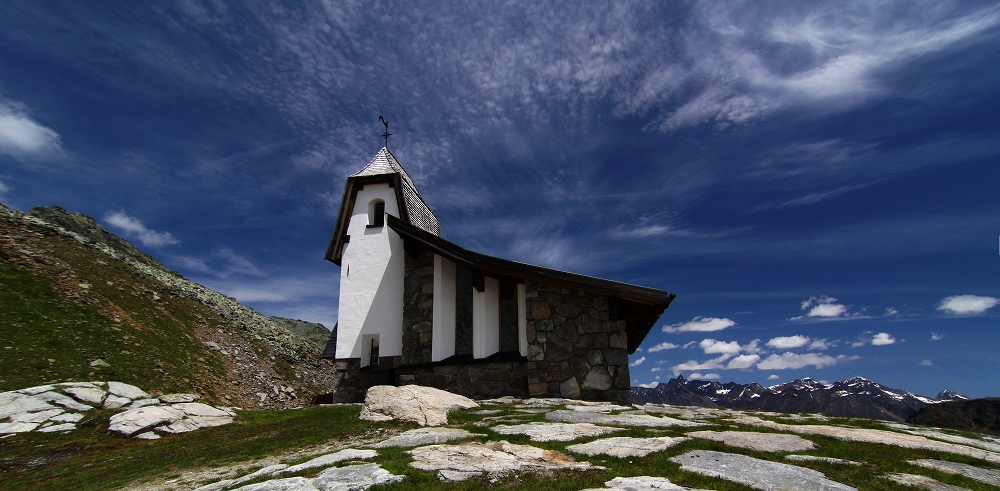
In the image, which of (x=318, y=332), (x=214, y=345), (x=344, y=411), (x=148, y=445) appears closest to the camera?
(x=148, y=445)

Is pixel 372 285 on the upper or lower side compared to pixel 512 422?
upper

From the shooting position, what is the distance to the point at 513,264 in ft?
42.5

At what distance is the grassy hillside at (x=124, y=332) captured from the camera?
14039mm

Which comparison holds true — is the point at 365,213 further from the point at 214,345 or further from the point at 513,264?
the point at 214,345

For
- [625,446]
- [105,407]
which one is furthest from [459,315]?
[625,446]

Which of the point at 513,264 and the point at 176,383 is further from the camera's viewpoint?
the point at 176,383

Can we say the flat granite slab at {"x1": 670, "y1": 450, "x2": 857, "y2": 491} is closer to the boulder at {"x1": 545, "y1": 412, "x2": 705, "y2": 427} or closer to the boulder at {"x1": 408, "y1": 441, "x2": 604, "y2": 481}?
the boulder at {"x1": 408, "y1": 441, "x2": 604, "y2": 481}

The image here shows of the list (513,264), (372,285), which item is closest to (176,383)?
(372,285)

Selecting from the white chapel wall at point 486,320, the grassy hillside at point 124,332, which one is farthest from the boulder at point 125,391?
the white chapel wall at point 486,320

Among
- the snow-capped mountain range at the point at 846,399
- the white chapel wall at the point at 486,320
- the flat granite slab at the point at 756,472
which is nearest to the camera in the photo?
the flat granite slab at the point at 756,472

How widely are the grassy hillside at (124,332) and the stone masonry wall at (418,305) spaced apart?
8327mm

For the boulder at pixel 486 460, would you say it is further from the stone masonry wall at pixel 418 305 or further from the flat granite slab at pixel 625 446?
the stone masonry wall at pixel 418 305

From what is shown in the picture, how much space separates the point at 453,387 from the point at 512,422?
607 centimetres

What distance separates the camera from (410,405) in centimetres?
859
